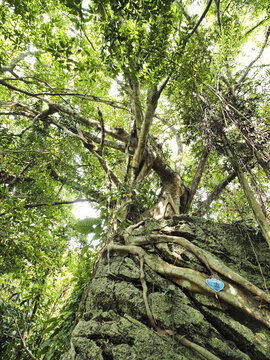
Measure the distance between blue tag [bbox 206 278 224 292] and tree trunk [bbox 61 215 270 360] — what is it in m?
0.05

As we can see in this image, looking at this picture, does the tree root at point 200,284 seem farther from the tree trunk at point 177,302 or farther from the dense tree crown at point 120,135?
the dense tree crown at point 120,135

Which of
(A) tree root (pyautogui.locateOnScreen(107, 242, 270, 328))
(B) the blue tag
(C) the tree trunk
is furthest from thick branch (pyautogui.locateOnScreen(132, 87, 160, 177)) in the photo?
(B) the blue tag

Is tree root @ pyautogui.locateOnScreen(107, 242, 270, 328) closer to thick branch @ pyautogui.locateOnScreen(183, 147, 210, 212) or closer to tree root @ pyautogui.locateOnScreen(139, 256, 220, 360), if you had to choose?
tree root @ pyautogui.locateOnScreen(139, 256, 220, 360)

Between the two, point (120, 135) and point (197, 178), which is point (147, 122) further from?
point (197, 178)


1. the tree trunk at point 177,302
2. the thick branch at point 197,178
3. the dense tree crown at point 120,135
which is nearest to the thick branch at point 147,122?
the dense tree crown at point 120,135

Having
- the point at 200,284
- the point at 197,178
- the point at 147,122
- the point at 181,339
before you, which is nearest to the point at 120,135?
the point at 147,122

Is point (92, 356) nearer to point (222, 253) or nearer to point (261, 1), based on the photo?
point (222, 253)

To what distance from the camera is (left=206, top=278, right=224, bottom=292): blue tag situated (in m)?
2.24

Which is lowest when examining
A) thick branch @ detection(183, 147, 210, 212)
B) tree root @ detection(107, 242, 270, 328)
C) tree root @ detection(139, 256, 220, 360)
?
tree root @ detection(139, 256, 220, 360)

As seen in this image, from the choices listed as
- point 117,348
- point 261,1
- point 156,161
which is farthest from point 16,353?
point 261,1

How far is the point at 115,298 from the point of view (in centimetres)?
235

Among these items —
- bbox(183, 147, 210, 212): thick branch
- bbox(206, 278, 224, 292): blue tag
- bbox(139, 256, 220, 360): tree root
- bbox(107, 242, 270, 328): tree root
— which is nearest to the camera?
bbox(139, 256, 220, 360): tree root

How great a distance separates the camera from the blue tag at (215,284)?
2238 millimetres

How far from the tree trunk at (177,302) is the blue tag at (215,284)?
46 mm
